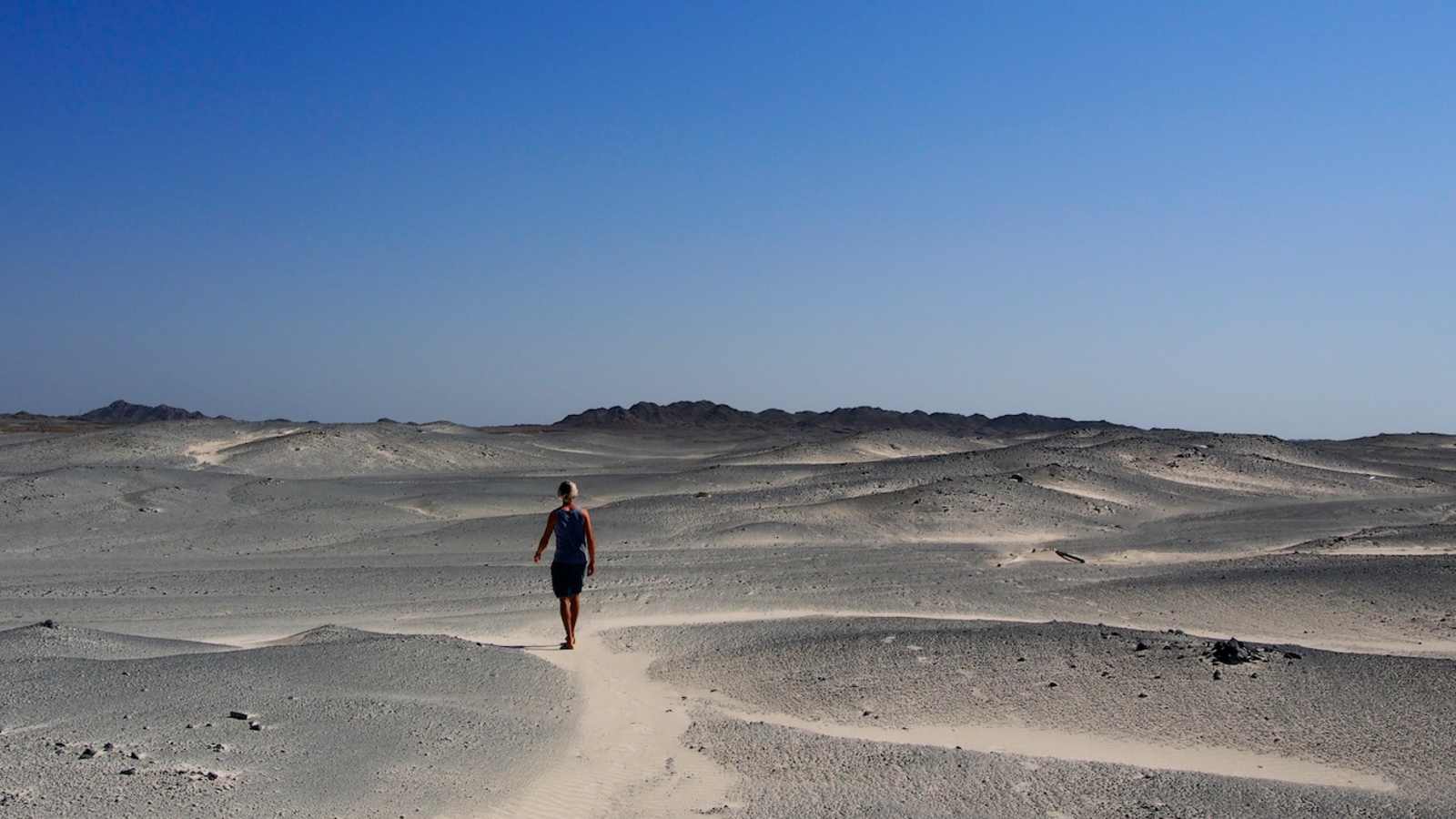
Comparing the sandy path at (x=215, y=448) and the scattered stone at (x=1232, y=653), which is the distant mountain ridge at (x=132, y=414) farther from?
the scattered stone at (x=1232, y=653)

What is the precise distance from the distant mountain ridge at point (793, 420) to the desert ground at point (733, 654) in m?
64.9

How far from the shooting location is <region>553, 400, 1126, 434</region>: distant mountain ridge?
322 ft

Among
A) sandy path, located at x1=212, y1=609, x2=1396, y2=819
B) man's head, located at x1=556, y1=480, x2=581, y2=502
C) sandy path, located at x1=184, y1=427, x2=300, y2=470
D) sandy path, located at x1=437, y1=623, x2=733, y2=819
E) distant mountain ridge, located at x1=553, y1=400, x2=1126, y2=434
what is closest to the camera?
sandy path, located at x1=437, y1=623, x2=733, y2=819

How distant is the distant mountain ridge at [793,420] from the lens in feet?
322

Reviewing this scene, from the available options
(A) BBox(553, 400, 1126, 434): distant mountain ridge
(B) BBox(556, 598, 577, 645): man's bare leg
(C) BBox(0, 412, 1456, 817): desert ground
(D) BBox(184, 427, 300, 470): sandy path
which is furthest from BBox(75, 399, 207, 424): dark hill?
(B) BBox(556, 598, 577, 645): man's bare leg

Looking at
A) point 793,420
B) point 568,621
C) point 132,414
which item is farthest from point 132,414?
point 568,621

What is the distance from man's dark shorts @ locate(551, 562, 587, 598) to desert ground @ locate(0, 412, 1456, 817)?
0.67 m

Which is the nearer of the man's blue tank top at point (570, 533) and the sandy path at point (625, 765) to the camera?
the sandy path at point (625, 765)

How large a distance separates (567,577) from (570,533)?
48 centimetres

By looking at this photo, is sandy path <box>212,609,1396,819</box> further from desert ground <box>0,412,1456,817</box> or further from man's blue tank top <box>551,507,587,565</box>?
man's blue tank top <box>551,507,587,565</box>

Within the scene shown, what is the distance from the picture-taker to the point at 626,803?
7879 millimetres

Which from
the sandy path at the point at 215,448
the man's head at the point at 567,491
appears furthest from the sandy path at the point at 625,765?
the sandy path at the point at 215,448

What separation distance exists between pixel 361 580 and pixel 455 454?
3097cm

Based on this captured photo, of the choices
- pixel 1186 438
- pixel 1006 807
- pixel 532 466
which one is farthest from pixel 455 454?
pixel 1006 807
